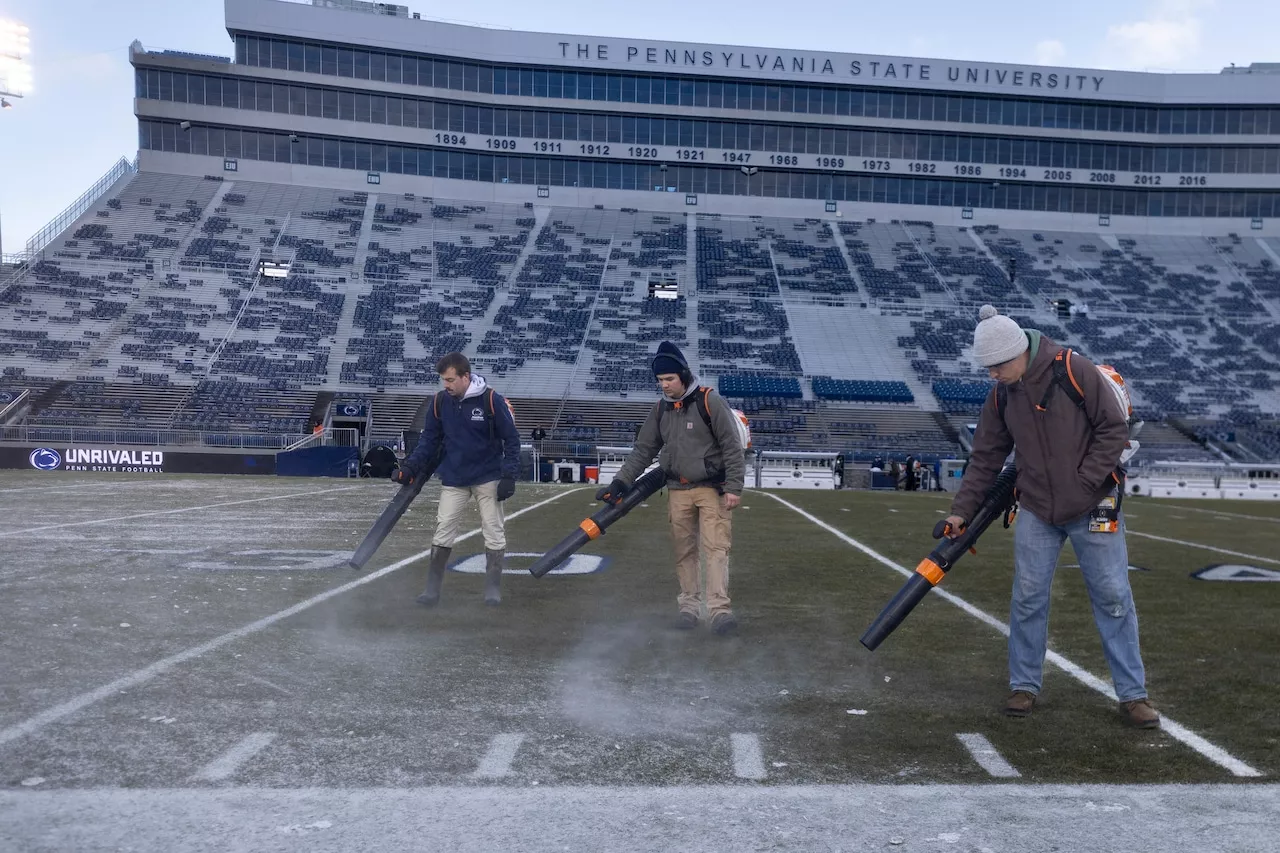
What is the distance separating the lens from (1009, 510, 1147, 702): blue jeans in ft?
17.5

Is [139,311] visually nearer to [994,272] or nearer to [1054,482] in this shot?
[994,272]

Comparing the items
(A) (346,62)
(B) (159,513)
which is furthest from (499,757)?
(A) (346,62)

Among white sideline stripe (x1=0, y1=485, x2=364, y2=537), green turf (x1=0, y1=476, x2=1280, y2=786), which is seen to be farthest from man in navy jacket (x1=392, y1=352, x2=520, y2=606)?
white sideline stripe (x1=0, y1=485, x2=364, y2=537)

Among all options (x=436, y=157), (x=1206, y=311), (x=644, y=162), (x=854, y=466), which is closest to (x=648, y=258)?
(x=644, y=162)

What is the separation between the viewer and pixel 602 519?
747 cm

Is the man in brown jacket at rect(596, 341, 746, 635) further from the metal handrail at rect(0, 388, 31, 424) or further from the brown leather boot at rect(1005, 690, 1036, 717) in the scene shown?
the metal handrail at rect(0, 388, 31, 424)

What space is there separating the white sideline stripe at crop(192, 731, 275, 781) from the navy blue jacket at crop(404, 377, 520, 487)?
395cm

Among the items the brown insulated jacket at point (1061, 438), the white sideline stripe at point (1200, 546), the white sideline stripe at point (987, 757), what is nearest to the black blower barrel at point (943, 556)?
the brown insulated jacket at point (1061, 438)

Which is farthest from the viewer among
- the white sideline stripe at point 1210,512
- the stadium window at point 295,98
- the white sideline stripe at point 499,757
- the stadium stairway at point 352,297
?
the stadium window at point 295,98

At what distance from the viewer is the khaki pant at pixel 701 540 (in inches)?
303

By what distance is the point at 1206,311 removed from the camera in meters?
58.9

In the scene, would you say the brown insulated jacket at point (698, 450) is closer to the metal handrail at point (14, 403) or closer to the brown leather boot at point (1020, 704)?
the brown leather boot at point (1020, 704)

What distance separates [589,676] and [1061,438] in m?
2.79

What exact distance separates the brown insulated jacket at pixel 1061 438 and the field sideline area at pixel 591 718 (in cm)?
106
